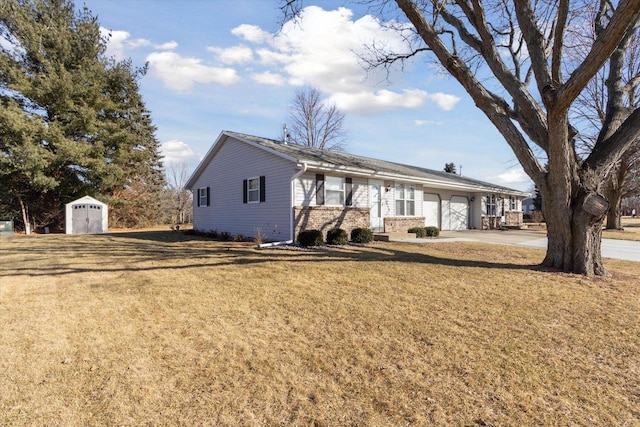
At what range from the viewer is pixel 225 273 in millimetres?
6645

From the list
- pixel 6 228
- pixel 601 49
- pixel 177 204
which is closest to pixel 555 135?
pixel 601 49

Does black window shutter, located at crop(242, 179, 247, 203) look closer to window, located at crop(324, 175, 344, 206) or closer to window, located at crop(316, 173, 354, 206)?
window, located at crop(316, 173, 354, 206)

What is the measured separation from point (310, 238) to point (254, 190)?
4.18 m

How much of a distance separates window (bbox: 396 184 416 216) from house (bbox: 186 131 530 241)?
0.05 meters

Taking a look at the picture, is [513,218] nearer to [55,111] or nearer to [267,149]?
[267,149]

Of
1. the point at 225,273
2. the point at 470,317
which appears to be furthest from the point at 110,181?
the point at 470,317

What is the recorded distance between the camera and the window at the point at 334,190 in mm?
12664

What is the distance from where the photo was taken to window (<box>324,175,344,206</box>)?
12.7 meters

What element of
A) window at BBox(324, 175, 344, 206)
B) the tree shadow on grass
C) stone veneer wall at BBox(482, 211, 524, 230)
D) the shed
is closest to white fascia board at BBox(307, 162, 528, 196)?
window at BBox(324, 175, 344, 206)

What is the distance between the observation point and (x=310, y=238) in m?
10.7

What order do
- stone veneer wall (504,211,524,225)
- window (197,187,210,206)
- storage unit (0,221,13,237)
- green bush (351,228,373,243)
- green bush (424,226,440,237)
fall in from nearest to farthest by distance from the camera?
green bush (351,228,373,243) → green bush (424,226,440,237) → window (197,187,210,206) → storage unit (0,221,13,237) → stone veneer wall (504,211,524,225)

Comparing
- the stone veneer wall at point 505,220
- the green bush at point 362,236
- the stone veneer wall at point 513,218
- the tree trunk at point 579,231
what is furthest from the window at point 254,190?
the stone veneer wall at point 513,218

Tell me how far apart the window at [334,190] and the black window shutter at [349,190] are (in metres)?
0.20

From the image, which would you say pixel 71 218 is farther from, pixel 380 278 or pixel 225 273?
pixel 380 278
